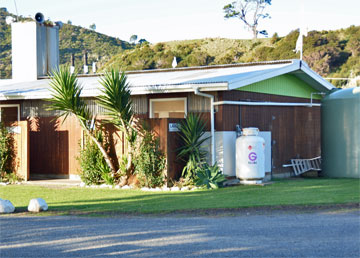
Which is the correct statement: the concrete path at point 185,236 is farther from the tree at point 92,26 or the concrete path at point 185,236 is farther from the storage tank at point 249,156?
the tree at point 92,26

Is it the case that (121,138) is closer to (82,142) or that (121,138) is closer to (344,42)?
(82,142)

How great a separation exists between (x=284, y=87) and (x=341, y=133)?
8.15ft

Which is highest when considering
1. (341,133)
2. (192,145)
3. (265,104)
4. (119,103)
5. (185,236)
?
(265,104)

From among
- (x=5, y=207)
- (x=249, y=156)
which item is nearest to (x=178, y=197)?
(x=249, y=156)

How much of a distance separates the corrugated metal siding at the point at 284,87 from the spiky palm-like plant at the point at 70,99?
4.43 metres

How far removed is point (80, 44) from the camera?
2827 inches

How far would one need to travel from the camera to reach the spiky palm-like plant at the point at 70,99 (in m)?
15.5

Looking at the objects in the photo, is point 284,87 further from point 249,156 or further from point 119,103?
point 119,103

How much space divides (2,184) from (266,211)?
9.40 m

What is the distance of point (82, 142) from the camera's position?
56.8 feet

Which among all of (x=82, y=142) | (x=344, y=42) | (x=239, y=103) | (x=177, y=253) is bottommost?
(x=177, y=253)

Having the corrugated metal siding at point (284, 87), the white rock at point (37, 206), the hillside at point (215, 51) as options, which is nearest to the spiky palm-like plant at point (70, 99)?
the corrugated metal siding at point (284, 87)

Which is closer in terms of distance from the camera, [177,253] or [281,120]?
[177,253]

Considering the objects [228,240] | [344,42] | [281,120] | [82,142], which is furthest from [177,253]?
[344,42]
